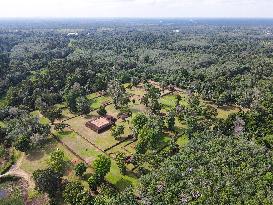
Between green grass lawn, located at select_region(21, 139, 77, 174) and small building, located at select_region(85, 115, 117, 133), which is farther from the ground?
small building, located at select_region(85, 115, 117, 133)

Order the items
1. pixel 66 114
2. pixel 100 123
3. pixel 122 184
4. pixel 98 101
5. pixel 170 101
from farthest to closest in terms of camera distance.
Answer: pixel 98 101 < pixel 170 101 < pixel 66 114 < pixel 100 123 < pixel 122 184

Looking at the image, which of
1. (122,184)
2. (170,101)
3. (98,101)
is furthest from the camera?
(98,101)

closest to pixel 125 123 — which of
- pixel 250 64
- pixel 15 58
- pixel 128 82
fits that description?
pixel 128 82

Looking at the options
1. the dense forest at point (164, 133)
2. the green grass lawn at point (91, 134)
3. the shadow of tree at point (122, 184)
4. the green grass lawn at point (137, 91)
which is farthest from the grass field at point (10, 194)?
the green grass lawn at point (137, 91)

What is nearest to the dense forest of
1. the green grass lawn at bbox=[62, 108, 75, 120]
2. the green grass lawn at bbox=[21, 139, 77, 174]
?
the green grass lawn at bbox=[62, 108, 75, 120]

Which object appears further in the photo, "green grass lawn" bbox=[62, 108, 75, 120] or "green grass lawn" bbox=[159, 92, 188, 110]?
"green grass lawn" bbox=[159, 92, 188, 110]

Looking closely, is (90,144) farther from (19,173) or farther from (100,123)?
(19,173)

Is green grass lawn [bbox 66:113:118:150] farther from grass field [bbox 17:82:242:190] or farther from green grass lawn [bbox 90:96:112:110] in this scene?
green grass lawn [bbox 90:96:112:110]

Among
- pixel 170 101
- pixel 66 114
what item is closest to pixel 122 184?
pixel 66 114

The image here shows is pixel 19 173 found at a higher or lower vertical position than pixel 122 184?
lower

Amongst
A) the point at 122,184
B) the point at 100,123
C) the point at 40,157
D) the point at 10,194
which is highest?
the point at 100,123
